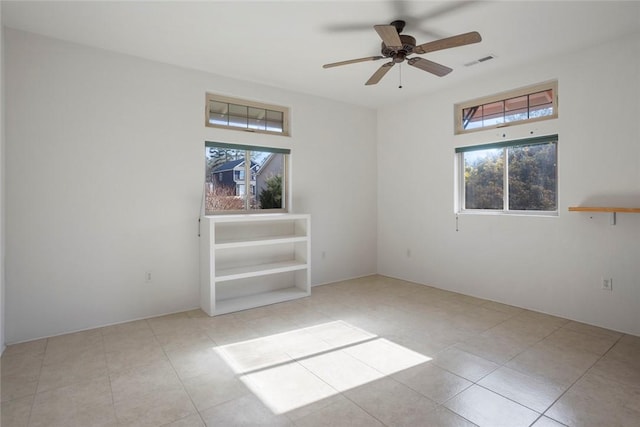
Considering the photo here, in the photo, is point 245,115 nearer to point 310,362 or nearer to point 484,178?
point 310,362

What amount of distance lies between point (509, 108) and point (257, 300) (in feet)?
12.6

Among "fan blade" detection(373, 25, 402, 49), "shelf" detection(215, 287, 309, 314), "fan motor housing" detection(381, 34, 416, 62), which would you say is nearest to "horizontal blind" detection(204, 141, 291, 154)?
"shelf" detection(215, 287, 309, 314)

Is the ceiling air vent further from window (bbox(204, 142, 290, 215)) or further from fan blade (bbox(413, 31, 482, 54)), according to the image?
window (bbox(204, 142, 290, 215))

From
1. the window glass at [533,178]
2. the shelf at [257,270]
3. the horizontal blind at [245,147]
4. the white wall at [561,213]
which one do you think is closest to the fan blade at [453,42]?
the white wall at [561,213]

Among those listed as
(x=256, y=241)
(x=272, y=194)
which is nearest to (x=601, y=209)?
(x=256, y=241)

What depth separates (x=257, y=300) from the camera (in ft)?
13.6

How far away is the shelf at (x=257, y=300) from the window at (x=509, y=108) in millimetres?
3072

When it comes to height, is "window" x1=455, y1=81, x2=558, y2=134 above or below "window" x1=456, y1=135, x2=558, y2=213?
above

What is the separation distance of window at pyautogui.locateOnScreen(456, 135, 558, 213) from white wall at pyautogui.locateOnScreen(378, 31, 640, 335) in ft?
0.51

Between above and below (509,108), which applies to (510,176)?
below

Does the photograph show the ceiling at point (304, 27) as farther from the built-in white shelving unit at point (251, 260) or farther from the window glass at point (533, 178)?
the built-in white shelving unit at point (251, 260)

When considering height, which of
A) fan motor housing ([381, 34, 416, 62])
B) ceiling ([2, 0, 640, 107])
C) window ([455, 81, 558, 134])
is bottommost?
window ([455, 81, 558, 134])

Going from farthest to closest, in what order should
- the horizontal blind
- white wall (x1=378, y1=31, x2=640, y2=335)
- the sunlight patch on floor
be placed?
1. the horizontal blind
2. white wall (x1=378, y1=31, x2=640, y2=335)
3. the sunlight patch on floor

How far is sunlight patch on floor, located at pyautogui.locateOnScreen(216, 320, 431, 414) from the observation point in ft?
7.35
